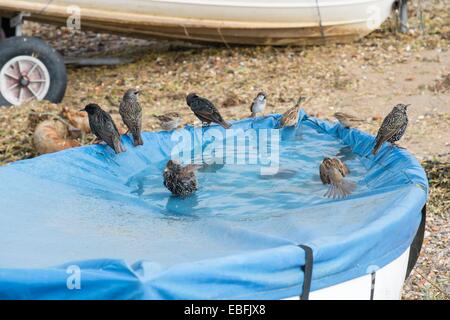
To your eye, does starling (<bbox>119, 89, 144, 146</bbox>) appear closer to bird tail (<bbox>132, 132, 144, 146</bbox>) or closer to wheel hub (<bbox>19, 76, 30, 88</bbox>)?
bird tail (<bbox>132, 132, 144, 146</bbox>)

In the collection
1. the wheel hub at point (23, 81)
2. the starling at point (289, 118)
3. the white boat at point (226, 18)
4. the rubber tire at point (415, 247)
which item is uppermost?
the white boat at point (226, 18)

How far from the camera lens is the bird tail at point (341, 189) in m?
6.44

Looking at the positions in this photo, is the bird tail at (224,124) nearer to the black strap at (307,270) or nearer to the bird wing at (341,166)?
the bird wing at (341,166)

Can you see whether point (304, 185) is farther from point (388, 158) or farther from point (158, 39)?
point (158, 39)

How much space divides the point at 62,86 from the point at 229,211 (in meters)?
4.93

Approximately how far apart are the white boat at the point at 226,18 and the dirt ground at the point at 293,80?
24cm

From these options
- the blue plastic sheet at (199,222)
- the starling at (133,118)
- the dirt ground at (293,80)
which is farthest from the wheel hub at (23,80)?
the blue plastic sheet at (199,222)

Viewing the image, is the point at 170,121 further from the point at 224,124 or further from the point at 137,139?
the point at 137,139

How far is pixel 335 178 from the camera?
21.8 feet

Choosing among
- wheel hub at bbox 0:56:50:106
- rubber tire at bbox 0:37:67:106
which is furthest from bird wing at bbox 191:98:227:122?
wheel hub at bbox 0:56:50:106

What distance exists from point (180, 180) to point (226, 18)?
5826 mm

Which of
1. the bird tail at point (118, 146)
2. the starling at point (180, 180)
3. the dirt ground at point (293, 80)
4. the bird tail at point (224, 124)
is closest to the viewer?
the starling at point (180, 180)
